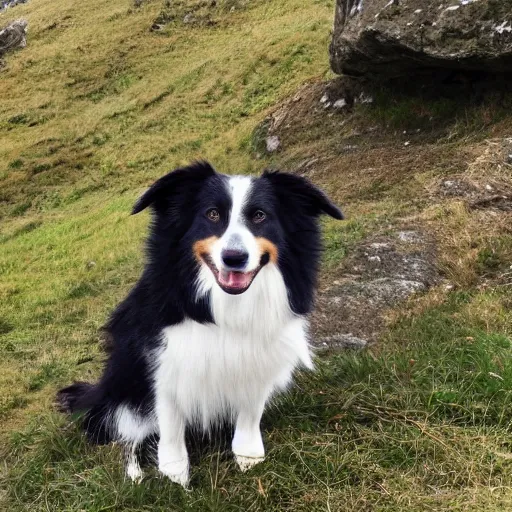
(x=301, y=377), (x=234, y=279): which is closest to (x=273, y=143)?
(x=301, y=377)

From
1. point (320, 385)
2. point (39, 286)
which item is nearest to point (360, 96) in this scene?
point (39, 286)

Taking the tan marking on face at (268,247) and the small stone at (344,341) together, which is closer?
the tan marking on face at (268,247)

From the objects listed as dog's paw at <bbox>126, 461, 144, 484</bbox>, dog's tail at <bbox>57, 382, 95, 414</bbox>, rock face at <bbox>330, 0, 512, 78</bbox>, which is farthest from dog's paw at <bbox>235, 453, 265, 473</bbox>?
rock face at <bbox>330, 0, 512, 78</bbox>

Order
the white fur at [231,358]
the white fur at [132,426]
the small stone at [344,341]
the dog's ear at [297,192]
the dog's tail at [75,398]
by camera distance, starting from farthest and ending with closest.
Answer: the small stone at [344,341] < the dog's tail at [75,398] < the white fur at [132,426] < the dog's ear at [297,192] < the white fur at [231,358]

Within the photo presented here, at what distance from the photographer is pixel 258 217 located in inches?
98.1

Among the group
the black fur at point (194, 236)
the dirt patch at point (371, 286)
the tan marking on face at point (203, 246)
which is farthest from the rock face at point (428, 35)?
the tan marking on face at point (203, 246)

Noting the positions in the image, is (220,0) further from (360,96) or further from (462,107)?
(462,107)

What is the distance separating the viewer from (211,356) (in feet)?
8.45

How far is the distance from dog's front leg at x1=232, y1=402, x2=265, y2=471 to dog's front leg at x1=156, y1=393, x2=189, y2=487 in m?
0.28

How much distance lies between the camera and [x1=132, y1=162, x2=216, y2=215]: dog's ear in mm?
2564

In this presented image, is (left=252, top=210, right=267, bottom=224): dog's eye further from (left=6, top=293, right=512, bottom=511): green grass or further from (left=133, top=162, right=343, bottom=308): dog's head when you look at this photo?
(left=6, top=293, right=512, bottom=511): green grass

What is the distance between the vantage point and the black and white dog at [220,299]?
2465 mm

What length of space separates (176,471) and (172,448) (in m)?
0.12

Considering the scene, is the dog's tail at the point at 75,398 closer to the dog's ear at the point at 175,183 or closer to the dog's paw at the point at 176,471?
the dog's paw at the point at 176,471
